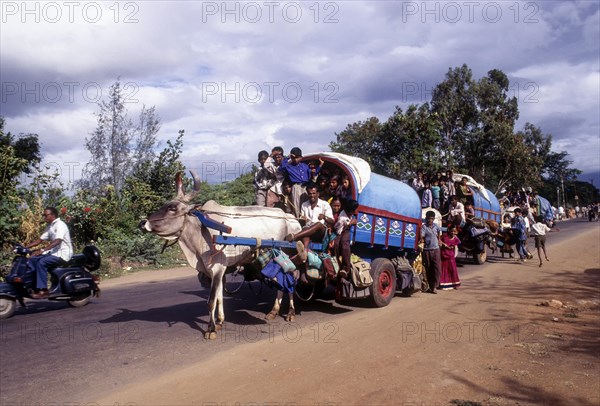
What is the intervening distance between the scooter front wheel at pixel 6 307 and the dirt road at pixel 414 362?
4221 millimetres

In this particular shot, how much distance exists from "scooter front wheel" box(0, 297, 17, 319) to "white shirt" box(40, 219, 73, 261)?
0.99 metres

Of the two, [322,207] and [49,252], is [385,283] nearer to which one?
[322,207]

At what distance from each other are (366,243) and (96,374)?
16.1ft

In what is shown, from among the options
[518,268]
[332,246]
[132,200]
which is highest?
[132,200]

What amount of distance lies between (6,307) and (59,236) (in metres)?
1.43

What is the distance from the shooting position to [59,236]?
28.4 feet

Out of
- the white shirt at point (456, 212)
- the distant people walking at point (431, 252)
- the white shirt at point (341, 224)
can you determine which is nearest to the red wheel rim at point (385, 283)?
the white shirt at point (341, 224)

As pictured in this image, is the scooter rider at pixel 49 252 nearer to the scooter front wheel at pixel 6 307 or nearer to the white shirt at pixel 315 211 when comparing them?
the scooter front wheel at pixel 6 307

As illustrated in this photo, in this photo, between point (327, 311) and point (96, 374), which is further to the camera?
point (327, 311)

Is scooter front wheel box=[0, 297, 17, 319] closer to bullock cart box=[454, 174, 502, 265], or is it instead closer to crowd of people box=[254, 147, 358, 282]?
crowd of people box=[254, 147, 358, 282]

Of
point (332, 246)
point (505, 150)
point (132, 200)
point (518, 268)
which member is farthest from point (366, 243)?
point (505, 150)

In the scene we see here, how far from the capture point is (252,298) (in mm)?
9875

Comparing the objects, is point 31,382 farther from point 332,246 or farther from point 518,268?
point 518,268

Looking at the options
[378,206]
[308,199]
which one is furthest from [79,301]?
[378,206]
